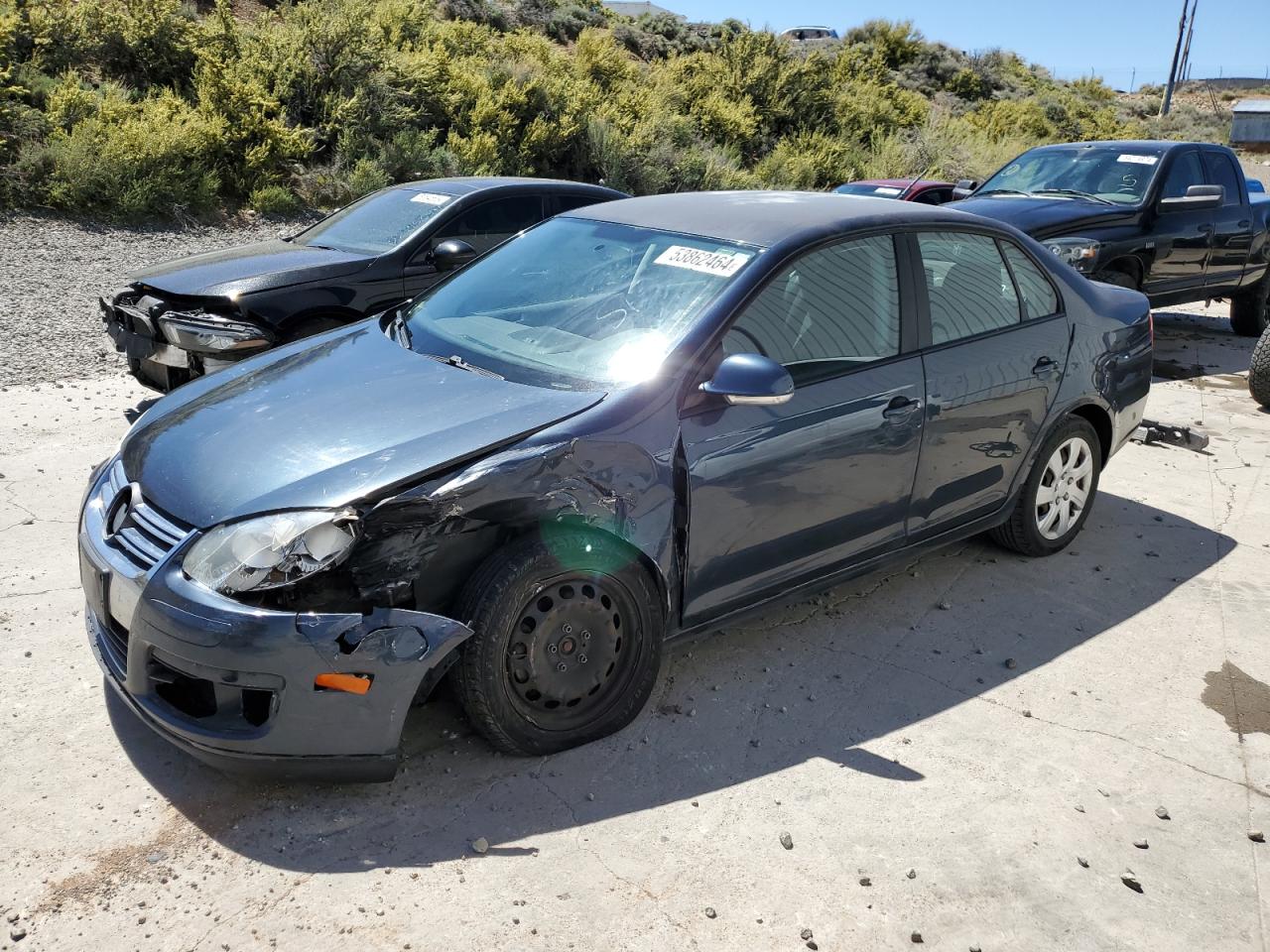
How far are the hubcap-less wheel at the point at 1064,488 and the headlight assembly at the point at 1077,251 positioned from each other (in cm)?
395

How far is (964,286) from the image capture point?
14.8 ft

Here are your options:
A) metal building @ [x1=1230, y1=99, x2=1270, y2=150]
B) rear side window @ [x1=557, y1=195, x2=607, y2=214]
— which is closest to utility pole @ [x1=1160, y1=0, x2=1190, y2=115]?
metal building @ [x1=1230, y1=99, x2=1270, y2=150]

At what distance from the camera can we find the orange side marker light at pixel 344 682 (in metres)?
2.91

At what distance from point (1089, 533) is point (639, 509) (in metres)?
3.24

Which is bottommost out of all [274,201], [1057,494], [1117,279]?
[1057,494]

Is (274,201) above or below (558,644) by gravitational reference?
above

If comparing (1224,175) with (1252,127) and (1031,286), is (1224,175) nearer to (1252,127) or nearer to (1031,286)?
(1031,286)

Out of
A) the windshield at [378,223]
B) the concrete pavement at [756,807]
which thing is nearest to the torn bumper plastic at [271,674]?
the concrete pavement at [756,807]

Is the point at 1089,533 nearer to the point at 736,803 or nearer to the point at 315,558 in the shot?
the point at 736,803

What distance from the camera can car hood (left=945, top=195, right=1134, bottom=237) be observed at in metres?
8.68

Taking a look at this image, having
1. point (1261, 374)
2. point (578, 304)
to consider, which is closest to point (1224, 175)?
point (1261, 374)

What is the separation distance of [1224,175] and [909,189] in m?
3.93

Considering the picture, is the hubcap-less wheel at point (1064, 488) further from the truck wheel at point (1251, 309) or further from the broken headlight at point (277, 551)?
the truck wheel at point (1251, 309)

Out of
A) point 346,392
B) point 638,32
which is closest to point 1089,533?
point 346,392
